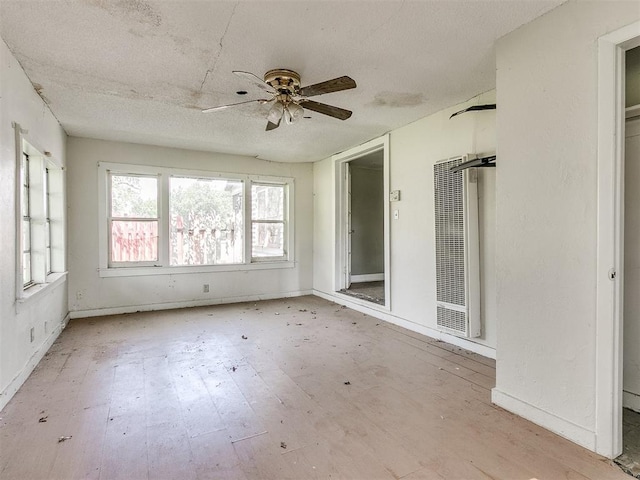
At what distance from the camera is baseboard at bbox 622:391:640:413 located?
2270 mm

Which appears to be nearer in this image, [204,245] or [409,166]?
[409,166]

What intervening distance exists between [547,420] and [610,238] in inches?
43.7

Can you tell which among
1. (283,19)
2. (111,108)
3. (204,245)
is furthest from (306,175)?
(283,19)

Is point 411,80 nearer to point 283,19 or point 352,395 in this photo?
point 283,19

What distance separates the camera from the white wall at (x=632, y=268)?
225cm

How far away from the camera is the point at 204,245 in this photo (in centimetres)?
562

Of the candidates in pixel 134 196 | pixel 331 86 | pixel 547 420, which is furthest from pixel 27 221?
pixel 547 420

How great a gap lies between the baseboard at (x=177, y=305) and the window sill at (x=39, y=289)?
962 mm

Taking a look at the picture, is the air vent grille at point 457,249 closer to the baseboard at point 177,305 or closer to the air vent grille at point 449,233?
the air vent grille at point 449,233

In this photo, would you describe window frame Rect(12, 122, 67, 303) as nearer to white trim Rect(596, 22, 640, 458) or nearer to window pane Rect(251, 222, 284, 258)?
window pane Rect(251, 222, 284, 258)

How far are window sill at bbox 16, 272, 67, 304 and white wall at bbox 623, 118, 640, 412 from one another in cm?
431

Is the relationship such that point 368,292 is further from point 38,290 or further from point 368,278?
point 38,290

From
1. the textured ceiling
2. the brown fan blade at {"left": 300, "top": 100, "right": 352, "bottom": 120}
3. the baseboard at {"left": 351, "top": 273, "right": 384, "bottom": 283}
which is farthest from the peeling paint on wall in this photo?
the baseboard at {"left": 351, "top": 273, "right": 384, "bottom": 283}

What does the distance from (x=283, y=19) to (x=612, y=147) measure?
1.94 m
